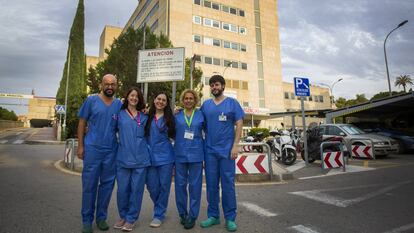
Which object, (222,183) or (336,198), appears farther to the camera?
→ (336,198)

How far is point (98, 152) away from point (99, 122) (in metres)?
0.41

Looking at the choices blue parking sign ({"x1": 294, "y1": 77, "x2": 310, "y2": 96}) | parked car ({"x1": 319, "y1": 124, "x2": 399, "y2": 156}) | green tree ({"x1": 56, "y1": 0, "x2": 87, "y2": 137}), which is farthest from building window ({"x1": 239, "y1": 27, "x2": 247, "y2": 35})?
blue parking sign ({"x1": 294, "y1": 77, "x2": 310, "y2": 96})

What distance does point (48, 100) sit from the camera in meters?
86.1

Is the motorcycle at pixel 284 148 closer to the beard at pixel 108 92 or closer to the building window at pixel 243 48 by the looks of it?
the beard at pixel 108 92

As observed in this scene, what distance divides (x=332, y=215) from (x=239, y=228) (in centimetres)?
165

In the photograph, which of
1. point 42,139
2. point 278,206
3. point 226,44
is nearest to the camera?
point 278,206

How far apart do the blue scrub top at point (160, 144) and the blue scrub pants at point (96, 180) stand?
0.53 metres

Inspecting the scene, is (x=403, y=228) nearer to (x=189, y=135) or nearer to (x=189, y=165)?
(x=189, y=165)

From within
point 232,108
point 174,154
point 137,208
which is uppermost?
point 232,108

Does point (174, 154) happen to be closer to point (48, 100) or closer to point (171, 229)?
point (171, 229)

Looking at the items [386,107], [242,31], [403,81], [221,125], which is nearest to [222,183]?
[221,125]

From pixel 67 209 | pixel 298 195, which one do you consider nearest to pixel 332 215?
pixel 298 195

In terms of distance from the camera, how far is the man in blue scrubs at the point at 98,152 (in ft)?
11.1

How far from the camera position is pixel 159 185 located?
12.1 ft
